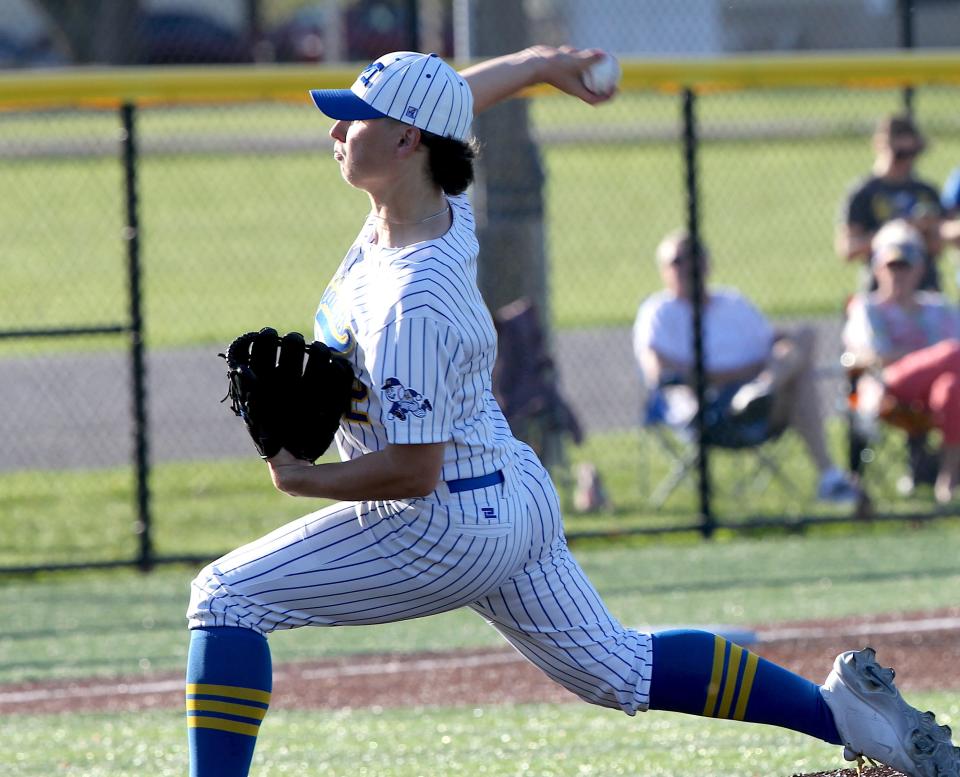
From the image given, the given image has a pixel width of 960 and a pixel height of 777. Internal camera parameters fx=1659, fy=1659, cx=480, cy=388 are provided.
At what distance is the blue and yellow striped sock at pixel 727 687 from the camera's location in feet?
12.4

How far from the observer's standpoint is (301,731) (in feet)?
17.5

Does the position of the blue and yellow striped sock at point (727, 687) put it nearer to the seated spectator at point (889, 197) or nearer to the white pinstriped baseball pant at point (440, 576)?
the white pinstriped baseball pant at point (440, 576)

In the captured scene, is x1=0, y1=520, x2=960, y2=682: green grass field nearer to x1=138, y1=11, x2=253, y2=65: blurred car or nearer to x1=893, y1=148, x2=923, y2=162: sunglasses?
x1=893, y1=148, x2=923, y2=162: sunglasses

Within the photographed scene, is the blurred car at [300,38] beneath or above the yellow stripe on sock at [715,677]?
above

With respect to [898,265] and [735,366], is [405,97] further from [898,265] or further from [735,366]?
[735,366]

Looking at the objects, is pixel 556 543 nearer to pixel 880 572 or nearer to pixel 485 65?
pixel 485 65

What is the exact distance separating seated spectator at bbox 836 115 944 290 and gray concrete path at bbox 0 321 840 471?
2.01m

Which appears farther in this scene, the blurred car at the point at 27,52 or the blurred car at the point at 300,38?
the blurred car at the point at 300,38

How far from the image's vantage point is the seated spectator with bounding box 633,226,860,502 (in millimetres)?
8969

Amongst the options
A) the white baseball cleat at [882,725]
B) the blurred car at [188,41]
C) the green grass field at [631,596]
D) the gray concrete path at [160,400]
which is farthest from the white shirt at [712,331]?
the blurred car at [188,41]

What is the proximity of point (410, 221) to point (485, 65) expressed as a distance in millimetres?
912

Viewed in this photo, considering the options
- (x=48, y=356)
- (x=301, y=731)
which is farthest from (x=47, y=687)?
(x=48, y=356)

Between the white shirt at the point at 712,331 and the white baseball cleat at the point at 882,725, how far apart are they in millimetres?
5257

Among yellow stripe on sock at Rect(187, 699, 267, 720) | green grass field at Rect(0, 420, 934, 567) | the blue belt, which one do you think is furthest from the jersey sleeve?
green grass field at Rect(0, 420, 934, 567)
